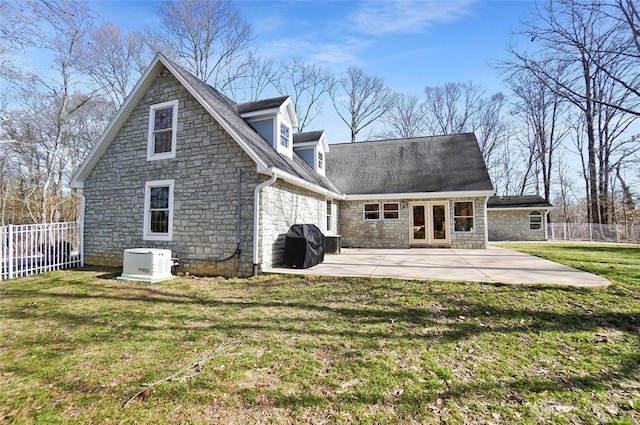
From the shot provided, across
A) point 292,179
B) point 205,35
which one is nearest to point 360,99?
point 205,35

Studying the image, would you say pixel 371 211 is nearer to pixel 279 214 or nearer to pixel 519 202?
pixel 279 214

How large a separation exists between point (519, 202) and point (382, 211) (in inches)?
582

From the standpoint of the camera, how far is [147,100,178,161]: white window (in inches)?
356

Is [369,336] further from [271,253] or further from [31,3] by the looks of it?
[31,3]

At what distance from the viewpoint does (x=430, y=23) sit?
29.6 feet

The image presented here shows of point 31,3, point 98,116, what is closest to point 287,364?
point 31,3

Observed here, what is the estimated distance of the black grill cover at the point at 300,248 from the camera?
840 cm

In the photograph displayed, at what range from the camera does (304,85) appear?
2658 centimetres

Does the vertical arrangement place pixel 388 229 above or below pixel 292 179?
below

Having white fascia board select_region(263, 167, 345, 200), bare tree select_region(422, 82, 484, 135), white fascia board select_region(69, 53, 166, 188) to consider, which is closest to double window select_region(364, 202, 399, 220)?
white fascia board select_region(263, 167, 345, 200)

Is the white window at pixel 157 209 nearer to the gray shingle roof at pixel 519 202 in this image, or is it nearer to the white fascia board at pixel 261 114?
the white fascia board at pixel 261 114

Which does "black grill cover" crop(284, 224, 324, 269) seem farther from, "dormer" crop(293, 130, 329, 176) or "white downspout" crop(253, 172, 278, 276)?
"dormer" crop(293, 130, 329, 176)

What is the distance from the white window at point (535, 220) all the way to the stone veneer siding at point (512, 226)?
0.64 ft

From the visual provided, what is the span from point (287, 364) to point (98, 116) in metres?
23.9
